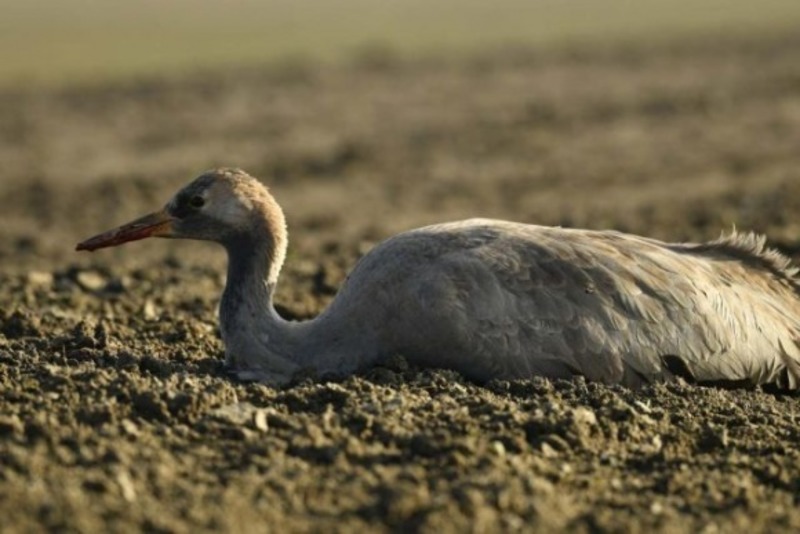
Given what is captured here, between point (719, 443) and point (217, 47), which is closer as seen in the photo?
point (719, 443)

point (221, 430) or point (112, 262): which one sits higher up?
point (221, 430)

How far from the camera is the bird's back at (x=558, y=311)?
8.10 meters

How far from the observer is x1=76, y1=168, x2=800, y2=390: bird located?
8.12 m

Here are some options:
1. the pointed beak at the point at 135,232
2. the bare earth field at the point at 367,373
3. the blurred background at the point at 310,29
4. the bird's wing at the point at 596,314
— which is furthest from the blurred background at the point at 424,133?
the pointed beak at the point at 135,232

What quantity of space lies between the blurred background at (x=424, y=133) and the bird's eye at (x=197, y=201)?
480 centimetres

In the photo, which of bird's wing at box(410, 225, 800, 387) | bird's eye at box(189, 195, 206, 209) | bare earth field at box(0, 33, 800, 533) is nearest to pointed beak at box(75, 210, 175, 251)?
bird's eye at box(189, 195, 206, 209)

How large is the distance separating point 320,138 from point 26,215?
19.6 feet

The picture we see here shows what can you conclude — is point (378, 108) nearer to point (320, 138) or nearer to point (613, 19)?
point (320, 138)

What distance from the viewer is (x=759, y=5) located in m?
53.1

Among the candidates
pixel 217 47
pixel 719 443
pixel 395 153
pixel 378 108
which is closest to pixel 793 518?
pixel 719 443

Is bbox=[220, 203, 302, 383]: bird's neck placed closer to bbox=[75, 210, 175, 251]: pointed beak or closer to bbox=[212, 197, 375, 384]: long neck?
bbox=[212, 197, 375, 384]: long neck

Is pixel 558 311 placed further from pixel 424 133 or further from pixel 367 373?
pixel 424 133

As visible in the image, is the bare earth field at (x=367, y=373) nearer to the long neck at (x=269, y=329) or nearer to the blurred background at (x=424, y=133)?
the blurred background at (x=424, y=133)

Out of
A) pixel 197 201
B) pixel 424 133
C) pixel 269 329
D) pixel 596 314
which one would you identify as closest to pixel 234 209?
pixel 197 201
